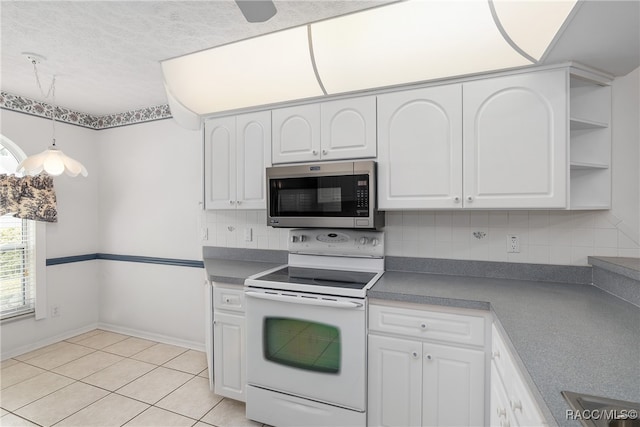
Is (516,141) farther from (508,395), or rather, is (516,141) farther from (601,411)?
(601,411)

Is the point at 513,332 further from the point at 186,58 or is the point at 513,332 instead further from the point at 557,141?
the point at 186,58

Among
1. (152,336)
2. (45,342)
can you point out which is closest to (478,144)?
(152,336)

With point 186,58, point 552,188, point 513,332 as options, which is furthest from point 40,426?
point 552,188

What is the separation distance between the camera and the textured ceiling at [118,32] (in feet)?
5.45

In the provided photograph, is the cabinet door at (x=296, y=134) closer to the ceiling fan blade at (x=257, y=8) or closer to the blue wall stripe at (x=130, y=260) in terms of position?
the ceiling fan blade at (x=257, y=8)

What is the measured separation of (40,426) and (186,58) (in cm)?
267

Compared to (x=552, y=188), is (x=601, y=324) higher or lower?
lower

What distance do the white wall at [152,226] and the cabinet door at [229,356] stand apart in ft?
3.39

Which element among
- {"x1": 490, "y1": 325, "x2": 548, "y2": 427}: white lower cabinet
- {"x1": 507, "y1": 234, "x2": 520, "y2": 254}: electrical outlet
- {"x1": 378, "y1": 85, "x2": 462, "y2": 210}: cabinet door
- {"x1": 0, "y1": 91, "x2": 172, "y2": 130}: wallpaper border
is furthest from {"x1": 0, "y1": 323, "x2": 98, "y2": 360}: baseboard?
{"x1": 507, "y1": 234, "x2": 520, "y2": 254}: electrical outlet

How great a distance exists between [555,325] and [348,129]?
1516 mm

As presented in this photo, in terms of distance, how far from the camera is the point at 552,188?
1.71 m

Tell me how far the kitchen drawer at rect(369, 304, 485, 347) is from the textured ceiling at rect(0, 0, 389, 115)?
1613mm

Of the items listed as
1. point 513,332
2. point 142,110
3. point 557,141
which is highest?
point 142,110

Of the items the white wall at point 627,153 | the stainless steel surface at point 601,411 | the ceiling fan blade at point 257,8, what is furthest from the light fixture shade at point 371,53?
the stainless steel surface at point 601,411
